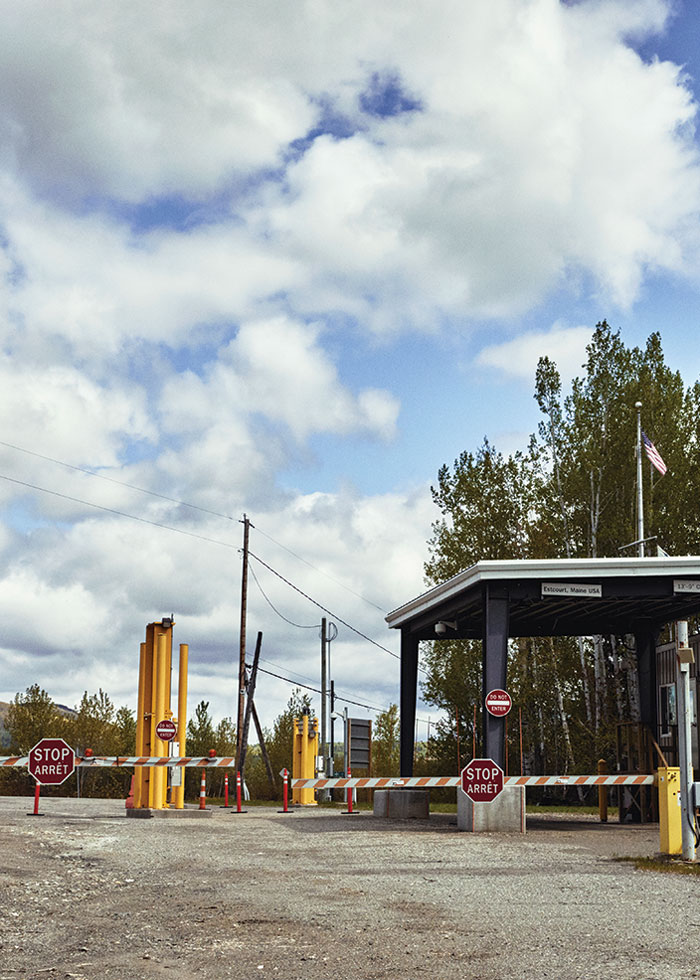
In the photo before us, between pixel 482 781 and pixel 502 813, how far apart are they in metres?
0.71

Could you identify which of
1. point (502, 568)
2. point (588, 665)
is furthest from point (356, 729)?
point (502, 568)

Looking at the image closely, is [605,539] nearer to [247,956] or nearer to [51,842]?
[51,842]

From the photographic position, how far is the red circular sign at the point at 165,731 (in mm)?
25797

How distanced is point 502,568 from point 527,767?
85.5 feet

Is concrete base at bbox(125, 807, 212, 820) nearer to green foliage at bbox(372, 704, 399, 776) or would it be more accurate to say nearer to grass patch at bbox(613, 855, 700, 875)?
grass patch at bbox(613, 855, 700, 875)

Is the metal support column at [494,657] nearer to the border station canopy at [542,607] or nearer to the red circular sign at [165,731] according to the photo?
the border station canopy at [542,607]

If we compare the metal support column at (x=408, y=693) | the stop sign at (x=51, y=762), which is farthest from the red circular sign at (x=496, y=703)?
the stop sign at (x=51, y=762)

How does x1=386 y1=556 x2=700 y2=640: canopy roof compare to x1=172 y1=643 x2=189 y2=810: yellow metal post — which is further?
x1=172 y1=643 x2=189 y2=810: yellow metal post

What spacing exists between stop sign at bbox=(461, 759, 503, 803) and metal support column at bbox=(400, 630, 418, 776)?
7.63 m

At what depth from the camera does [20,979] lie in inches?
292

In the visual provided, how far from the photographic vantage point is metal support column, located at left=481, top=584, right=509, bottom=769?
21.7 metres

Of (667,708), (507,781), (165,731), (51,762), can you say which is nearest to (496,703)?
(507,781)

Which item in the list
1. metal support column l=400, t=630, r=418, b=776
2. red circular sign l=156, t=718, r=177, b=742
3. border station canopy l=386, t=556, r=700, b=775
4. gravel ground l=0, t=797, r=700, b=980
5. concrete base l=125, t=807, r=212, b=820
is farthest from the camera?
metal support column l=400, t=630, r=418, b=776

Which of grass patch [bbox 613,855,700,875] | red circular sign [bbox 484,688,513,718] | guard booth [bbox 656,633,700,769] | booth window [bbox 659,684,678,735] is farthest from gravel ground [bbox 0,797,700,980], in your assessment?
booth window [bbox 659,684,678,735]
